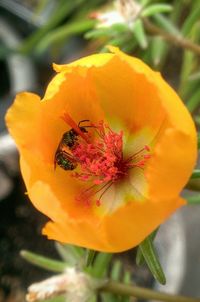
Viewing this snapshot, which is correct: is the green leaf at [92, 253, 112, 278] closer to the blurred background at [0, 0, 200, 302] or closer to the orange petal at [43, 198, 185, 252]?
the blurred background at [0, 0, 200, 302]

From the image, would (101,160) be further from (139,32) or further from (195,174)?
(139,32)

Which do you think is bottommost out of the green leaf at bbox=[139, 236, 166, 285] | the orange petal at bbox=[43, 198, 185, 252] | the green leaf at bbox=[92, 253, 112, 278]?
the green leaf at bbox=[92, 253, 112, 278]

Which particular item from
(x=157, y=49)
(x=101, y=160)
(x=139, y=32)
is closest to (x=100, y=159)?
(x=101, y=160)

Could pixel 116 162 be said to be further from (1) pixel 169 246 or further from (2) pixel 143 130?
(1) pixel 169 246

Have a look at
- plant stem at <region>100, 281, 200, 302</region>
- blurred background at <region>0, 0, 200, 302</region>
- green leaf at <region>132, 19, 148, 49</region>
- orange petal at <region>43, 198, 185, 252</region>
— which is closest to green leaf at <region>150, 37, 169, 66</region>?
blurred background at <region>0, 0, 200, 302</region>

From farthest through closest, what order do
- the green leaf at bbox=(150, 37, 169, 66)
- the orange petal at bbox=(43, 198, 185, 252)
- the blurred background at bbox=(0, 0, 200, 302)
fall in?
the green leaf at bbox=(150, 37, 169, 66) < the blurred background at bbox=(0, 0, 200, 302) < the orange petal at bbox=(43, 198, 185, 252)

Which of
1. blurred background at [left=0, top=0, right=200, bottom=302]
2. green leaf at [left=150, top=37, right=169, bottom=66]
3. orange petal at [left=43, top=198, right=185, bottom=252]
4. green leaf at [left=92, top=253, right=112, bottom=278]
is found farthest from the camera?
green leaf at [left=150, top=37, right=169, bottom=66]

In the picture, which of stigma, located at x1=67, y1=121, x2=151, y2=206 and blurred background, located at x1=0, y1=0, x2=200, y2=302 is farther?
blurred background, located at x1=0, y1=0, x2=200, y2=302

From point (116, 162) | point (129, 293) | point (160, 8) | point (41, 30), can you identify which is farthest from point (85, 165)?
point (41, 30)
